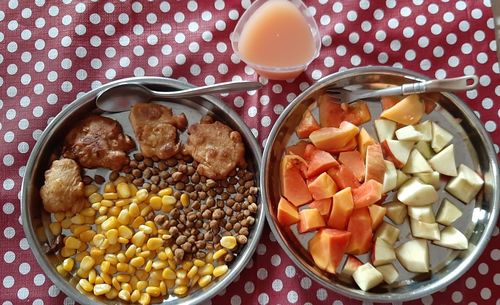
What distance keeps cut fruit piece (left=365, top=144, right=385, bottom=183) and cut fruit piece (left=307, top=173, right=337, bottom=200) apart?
84 mm

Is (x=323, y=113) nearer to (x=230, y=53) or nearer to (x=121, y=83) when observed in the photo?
(x=230, y=53)

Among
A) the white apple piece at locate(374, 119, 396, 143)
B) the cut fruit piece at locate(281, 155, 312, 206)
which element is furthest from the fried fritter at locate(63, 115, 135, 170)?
the white apple piece at locate(374, 119, 396, 143)

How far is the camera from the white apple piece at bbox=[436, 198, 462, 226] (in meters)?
1.52

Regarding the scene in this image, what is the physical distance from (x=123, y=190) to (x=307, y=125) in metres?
0.47

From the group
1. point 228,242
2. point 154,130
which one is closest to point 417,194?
point 228,242

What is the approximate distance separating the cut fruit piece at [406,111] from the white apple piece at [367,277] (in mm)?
351

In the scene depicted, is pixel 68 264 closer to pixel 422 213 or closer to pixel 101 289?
pixel 101 289

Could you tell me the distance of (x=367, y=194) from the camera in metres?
1.47

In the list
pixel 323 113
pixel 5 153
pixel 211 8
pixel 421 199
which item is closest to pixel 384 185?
pixel 421 199

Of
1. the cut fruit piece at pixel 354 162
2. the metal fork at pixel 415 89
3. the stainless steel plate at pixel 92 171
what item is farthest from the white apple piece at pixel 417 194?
the stainless steel plate at pixel 92 171

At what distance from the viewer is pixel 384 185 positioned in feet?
4.91

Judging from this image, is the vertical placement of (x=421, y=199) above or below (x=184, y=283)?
above

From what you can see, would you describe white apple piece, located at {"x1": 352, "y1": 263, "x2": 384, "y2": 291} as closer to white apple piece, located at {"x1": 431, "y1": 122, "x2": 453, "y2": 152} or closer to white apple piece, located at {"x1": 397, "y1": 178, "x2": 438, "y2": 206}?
white apple piece, located at {"x1": 397, "y1": 178, "x2": 438, "y2": 206}

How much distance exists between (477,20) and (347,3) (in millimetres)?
330
